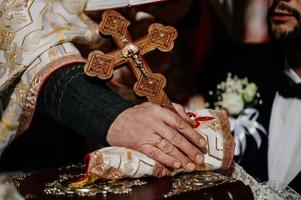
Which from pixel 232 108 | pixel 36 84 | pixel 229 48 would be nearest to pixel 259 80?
pixel 232 108

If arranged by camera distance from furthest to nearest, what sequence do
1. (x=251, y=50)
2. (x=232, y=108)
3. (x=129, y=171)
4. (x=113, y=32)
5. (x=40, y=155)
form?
(x=251, y=50)
(x=232, y=108)
(x=40, y=155)
(x=113, y=32)
(x=129, y=171)

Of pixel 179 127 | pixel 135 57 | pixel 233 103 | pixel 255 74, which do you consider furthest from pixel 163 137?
pixel 255 74

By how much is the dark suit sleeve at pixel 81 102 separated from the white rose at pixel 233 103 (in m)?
0.60

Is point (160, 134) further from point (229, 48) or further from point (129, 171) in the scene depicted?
point (229, 48)

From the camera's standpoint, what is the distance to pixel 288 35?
1801 mm

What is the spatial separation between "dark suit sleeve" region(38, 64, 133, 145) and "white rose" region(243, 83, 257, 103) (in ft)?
2.02

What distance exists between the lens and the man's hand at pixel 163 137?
1305 millimetres

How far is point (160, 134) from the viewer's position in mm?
1312

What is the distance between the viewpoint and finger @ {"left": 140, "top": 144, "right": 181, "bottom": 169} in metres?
1.30

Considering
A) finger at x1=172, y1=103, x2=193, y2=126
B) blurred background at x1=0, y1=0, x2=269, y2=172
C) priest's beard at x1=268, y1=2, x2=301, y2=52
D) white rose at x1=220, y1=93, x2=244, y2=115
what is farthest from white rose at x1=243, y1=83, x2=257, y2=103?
finger at x1=172, y1=103, x2=193, y2=126

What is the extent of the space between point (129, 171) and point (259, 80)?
0.85m

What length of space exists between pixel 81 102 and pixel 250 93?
67cm

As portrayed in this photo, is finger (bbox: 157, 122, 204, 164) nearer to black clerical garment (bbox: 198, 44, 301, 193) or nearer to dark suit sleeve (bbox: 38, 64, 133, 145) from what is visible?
dark suit sleeve (bbox: 38, 64, 133, 145)

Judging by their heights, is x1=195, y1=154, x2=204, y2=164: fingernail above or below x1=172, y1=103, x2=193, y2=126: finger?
below
